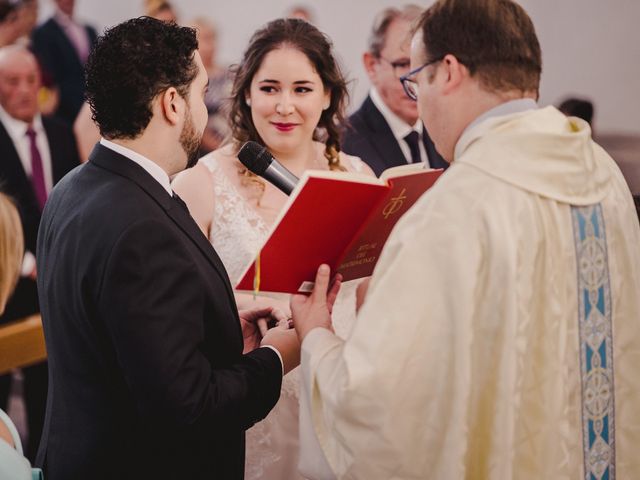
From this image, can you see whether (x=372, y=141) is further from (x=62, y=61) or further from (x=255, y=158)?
(x=62, y=61)

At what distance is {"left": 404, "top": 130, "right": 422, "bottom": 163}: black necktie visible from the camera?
359cm

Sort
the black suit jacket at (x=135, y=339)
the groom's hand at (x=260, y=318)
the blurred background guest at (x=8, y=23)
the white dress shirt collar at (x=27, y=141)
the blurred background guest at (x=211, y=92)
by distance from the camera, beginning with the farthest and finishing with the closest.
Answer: the blurred background guest at (x=211, y=92) → the blurred background guest at (x=8, y=23) → the white dress shirt collar at (x=27, y=141) → the groom's hand at (x=260, y=318) → the black suit jacket at (x=135, y=339)

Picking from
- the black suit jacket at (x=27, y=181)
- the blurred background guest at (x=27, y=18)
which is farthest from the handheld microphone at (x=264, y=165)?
the blurred background guest at (x=27, y=18)

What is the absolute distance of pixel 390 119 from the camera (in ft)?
11.7

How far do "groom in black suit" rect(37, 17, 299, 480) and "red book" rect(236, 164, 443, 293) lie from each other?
5.3 inches

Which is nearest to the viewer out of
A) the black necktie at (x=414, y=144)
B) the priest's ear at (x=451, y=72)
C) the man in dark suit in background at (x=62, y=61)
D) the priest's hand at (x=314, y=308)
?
the priest's ear at (x=451, y=72)

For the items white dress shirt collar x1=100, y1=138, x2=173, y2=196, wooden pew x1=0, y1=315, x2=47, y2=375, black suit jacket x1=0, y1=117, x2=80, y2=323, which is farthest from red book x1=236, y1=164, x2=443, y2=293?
black suit jacket x1=0, y1=117, x2=80, y2=323

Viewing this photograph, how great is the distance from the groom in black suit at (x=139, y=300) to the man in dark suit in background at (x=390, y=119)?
1.68 m

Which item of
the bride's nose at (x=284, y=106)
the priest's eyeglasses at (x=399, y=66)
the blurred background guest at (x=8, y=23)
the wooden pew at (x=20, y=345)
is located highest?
the bride's nose at (x=284, y=106)

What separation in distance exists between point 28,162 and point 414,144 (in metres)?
2.15

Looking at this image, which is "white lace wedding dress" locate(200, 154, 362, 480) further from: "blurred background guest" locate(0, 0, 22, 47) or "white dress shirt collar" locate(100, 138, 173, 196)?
"blurred background guest" locate(0, 0, 22, 47)

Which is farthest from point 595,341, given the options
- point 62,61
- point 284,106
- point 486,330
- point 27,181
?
point 62,61

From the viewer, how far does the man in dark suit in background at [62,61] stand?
7129 mm

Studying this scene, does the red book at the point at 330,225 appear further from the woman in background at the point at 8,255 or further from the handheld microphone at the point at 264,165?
the woman in background at the point at 8,255
